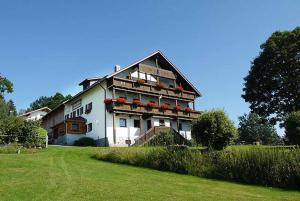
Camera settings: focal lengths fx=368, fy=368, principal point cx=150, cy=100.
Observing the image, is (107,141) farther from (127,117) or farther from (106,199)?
(106,199)

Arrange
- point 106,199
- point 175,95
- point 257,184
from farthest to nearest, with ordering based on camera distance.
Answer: point 175,95 < point 257,184 < point 106,199

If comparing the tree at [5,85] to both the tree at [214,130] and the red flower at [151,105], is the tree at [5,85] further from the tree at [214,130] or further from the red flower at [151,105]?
the tree at [214,130]

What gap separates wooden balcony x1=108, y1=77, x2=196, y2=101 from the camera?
137ft

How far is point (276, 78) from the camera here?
49.9 metres

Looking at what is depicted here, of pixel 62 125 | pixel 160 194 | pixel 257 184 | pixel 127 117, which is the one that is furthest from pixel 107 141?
pixel 160 194

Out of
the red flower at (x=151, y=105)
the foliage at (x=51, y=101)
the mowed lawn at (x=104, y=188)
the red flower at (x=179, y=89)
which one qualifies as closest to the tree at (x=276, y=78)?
the red flower at (x=179, y=89)

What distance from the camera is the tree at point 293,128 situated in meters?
28.3

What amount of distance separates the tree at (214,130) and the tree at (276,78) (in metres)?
25.2

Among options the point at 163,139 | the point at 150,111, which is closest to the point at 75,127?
the point at 150,111

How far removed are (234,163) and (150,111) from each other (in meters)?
25.9

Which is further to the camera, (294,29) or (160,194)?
(294,29)

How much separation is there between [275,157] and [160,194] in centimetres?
729

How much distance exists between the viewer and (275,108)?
50.0 metres

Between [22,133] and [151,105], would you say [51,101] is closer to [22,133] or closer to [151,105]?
[151,105]
